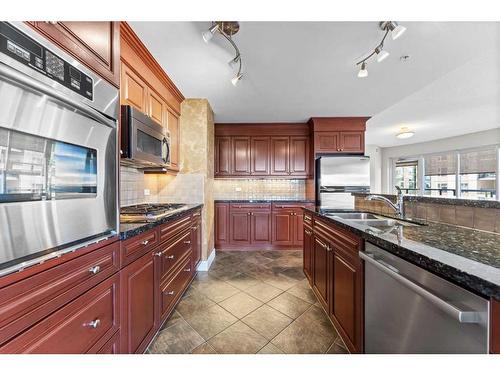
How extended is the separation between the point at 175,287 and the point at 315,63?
2.50m

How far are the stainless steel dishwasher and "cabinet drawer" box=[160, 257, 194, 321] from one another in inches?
55.7

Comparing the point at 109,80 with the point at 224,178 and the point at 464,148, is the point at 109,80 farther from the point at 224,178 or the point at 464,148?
the point at 464,148

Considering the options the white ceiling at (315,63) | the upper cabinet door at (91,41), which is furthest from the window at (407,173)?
the upper cabinet door at (91,41)

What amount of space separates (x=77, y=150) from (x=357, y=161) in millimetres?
3728

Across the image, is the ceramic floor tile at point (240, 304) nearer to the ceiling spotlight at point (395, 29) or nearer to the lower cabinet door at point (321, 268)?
the lower cabinet door at point (321, 268)

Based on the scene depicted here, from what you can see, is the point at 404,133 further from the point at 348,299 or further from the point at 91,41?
the point at 91,41

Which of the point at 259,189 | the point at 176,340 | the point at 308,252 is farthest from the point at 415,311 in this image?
the point at 259,189

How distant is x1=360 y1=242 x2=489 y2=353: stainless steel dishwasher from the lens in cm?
61

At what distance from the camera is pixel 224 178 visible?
399 centimetres

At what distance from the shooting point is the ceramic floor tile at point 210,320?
5.35ft

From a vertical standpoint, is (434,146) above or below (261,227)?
above

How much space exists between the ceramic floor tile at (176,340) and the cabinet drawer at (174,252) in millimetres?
422

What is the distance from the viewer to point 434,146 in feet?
19.4
